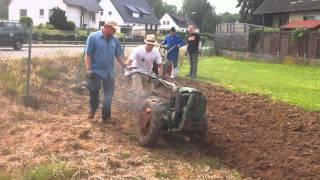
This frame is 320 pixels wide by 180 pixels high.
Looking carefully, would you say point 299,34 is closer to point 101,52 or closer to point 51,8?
point 101,52

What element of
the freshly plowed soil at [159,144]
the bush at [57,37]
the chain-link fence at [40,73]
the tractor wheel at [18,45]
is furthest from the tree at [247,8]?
the freshly plowed soil at [159,144]

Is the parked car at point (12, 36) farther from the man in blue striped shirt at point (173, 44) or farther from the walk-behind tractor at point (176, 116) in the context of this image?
the walk-behind tractor at point (176, 116)

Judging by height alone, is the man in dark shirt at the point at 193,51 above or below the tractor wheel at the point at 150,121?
above

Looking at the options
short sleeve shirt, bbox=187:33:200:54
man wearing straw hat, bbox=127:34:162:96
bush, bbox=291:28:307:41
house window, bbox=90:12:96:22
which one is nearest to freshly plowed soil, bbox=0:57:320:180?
man wearing straw hat, bbox=127:34:162:96

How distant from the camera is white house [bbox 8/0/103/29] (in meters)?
62.3

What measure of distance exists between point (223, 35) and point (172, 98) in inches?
1309

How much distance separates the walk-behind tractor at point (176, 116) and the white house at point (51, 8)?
53.7 metres

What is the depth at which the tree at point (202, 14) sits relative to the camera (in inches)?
4373

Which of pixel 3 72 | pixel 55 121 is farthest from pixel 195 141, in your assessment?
pixel 3 72

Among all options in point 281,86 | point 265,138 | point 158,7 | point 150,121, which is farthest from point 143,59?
point 158,7

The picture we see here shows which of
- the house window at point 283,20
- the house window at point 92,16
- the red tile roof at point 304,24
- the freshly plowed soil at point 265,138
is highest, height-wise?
the house window at point 92,16

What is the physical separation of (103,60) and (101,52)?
0.14 m

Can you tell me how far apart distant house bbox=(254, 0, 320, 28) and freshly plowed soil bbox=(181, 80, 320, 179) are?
33295 mm

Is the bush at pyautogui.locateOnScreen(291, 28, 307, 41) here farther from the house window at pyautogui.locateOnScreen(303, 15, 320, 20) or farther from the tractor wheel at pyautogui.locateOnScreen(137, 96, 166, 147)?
the tractor wheel at pyautogui.locateOnScreen(137, 96, 166, 147)
